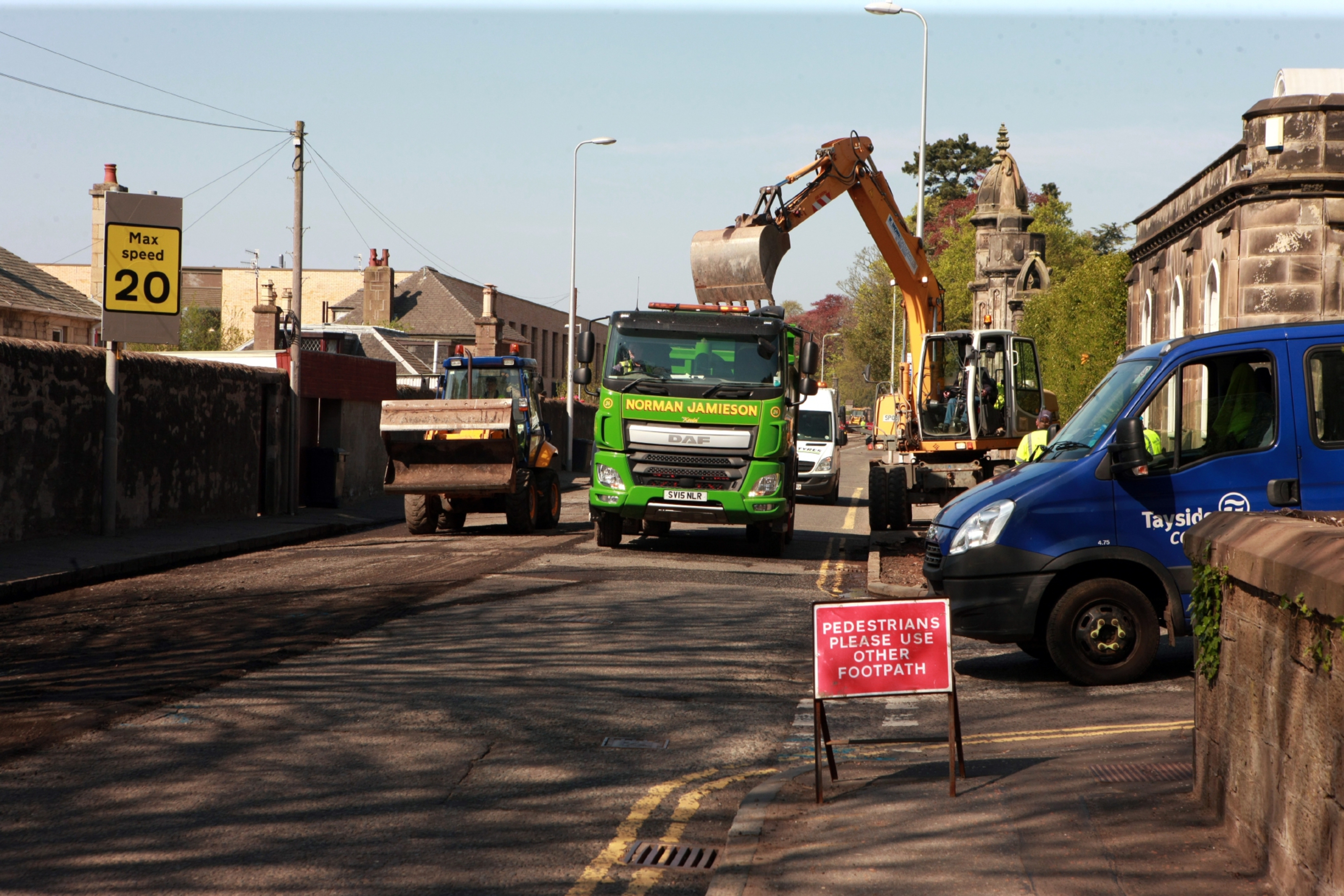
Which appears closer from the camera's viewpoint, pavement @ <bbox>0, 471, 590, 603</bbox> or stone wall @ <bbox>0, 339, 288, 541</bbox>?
pavement @ <bbox>0, 471, 590, 603</bbox>

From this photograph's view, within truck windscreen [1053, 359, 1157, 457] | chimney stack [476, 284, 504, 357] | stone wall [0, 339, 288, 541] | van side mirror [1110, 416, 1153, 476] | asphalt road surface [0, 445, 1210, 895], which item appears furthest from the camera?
chimney stack [476, 284, 504, 357]

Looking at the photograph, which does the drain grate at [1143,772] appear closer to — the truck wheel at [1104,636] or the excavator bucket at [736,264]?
the truck wheel at [1104,636]

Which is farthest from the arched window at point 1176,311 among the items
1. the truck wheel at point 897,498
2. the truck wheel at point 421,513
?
the truck wheel at point 421,513

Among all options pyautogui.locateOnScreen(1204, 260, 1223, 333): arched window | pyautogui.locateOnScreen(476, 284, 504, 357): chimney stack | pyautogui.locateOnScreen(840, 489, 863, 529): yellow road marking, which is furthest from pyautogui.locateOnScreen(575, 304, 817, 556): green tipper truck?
pyautogui.locateOnScreen(476, 284, 504, 357): chimney stack

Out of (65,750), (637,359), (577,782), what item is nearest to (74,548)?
(637,359)

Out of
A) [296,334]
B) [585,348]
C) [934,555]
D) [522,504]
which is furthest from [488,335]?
[934,555]

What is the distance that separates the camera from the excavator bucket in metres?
17.9

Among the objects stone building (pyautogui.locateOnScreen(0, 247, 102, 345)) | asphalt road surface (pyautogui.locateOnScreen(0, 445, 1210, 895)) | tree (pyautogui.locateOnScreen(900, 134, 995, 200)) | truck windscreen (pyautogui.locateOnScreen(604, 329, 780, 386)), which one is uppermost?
tree (pyautogui.locateOnScreen(900, 134, 995, 200))

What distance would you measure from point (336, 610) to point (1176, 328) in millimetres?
20075

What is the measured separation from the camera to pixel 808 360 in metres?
17.1

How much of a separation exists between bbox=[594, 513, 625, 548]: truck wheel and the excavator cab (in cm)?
543

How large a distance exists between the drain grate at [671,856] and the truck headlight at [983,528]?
4.27 metres

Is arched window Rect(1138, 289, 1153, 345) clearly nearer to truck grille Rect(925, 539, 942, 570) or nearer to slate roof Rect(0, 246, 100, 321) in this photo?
truck grille Rect(925, 539, 942, 570)

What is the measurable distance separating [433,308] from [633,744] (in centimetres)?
6129
